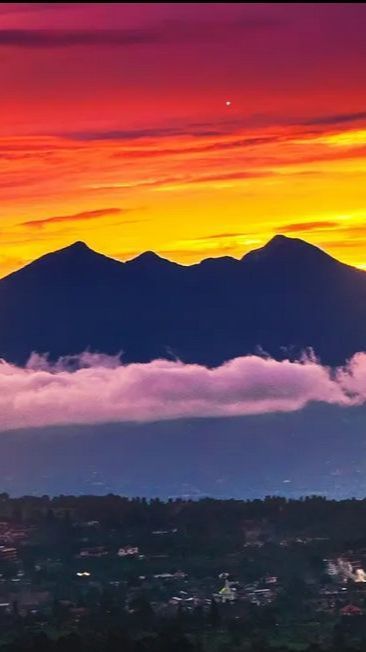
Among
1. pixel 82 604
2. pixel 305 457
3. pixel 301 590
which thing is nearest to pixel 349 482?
pixel 305 457

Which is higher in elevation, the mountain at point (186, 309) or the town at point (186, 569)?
the mountain at point (186, 309)

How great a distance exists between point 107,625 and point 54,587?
166 inches

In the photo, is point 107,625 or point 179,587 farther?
point 179,587

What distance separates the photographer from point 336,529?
31297 millimetres

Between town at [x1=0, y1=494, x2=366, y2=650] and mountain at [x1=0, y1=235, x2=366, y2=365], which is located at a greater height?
mountain at [x1=0, y1=235, x2=366, y2=365]

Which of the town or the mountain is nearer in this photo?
the town

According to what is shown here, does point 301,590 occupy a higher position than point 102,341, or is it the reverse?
point 102,341

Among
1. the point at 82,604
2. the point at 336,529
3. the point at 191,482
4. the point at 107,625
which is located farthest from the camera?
the point at 191,482

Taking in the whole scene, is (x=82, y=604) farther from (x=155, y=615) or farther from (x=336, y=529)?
(x=336, y=529)

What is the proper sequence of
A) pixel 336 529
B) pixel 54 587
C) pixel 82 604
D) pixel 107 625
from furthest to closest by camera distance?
pixel 336 529 < pixel 54 587 < pixel 82 604 < pixel 107 625

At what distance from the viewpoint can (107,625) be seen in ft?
82.3

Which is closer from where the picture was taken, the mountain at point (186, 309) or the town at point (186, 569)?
the town at point (186, 569)

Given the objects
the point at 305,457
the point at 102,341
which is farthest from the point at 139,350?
the point at 305,457

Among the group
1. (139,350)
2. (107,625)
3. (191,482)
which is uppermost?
(139,350)
